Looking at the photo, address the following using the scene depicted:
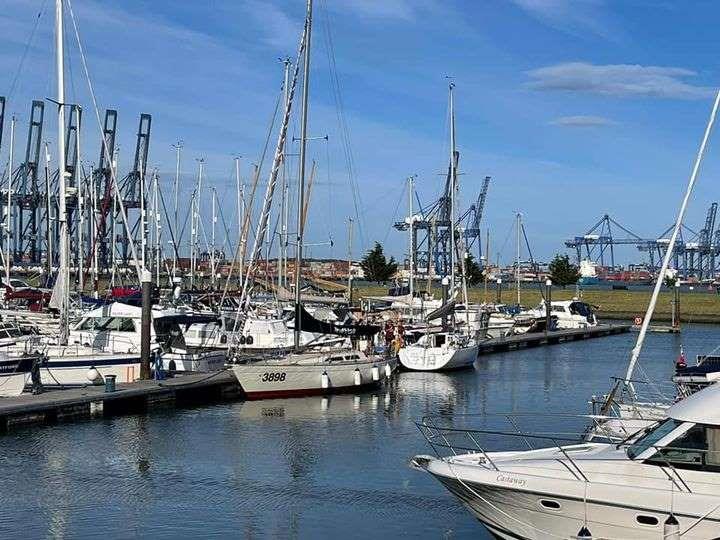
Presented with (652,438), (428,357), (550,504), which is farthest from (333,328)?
(550,504)

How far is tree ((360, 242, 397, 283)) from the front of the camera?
134250mm

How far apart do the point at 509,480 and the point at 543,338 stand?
63.1m

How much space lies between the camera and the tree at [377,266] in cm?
13425

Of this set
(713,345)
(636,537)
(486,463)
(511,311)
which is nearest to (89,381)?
(486,463)

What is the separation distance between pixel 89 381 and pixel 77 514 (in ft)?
50.9

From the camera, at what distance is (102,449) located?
29.8m

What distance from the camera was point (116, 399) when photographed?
3488 cm

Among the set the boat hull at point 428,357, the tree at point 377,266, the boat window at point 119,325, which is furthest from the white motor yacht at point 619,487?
the tree at point 377,266

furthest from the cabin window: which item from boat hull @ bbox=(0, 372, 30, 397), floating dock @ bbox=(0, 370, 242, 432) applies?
boat hull @ bbox=(0, 372, 30, 397)

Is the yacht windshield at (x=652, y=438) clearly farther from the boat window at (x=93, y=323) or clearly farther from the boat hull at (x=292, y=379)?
the boat window at (x=93, y=323)

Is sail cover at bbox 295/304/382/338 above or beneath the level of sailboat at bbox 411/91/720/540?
above

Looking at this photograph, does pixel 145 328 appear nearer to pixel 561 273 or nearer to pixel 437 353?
pixel 437 353

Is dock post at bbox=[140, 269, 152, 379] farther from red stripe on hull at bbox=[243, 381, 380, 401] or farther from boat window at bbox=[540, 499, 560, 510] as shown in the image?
boat window at bbox=[540, 499, 560, 510]

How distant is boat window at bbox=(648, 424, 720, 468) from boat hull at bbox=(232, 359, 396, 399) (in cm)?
2385
